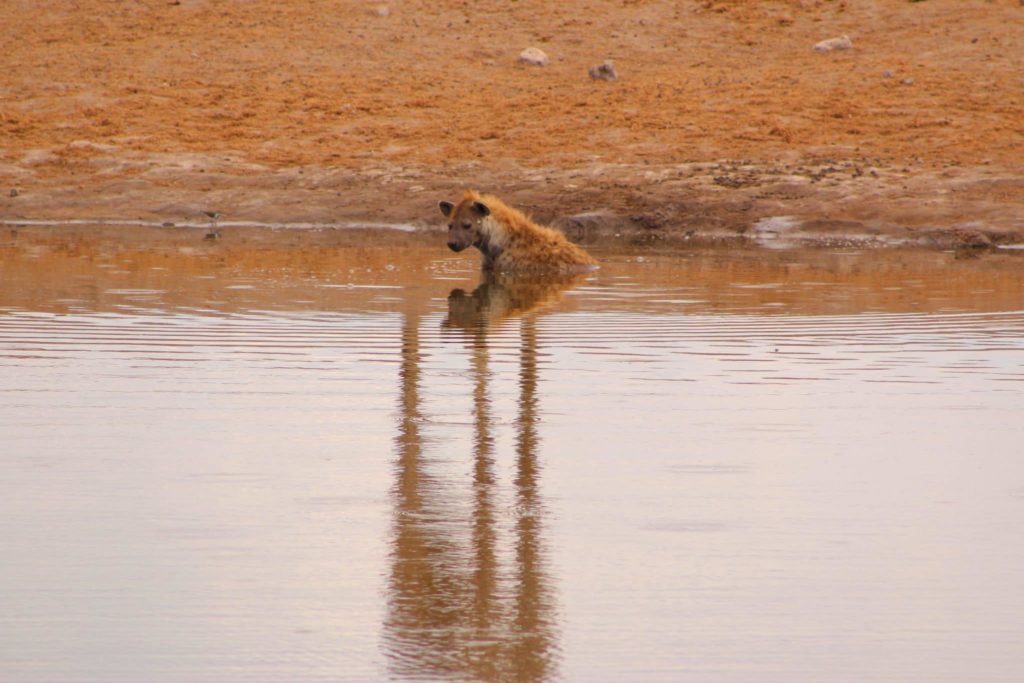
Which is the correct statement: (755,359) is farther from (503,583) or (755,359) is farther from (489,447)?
(503,583)

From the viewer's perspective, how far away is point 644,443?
7.39 metres

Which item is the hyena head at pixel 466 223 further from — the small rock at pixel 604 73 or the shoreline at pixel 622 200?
the small rock at pixel 604 73

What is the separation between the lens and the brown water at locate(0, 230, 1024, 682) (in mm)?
4629

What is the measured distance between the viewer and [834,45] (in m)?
32.3

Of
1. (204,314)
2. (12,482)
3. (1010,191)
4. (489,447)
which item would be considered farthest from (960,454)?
(1010,191)

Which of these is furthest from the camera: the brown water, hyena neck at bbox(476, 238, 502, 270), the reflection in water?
hyena neck at bbox(476, 238, 502, 270)

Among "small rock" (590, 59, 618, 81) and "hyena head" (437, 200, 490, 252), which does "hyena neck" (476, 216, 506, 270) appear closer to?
"hyena head" (437, 200, 490, 252)

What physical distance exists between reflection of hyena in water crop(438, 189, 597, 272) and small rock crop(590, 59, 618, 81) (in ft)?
49.3

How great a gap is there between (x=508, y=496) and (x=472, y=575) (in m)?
1.08

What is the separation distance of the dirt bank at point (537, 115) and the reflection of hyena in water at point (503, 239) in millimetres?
5812

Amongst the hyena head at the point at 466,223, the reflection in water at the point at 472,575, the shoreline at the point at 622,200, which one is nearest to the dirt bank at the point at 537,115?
the shoreline at the point at 622,200

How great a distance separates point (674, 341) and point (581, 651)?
653 centimetres

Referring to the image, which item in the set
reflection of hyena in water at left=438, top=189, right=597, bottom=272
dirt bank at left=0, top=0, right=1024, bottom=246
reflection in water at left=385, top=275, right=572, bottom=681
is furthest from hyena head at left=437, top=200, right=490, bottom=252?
reflection in water at left=385, top=275, right=572, bottom=681

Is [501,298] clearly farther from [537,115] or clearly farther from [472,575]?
[537,115]
